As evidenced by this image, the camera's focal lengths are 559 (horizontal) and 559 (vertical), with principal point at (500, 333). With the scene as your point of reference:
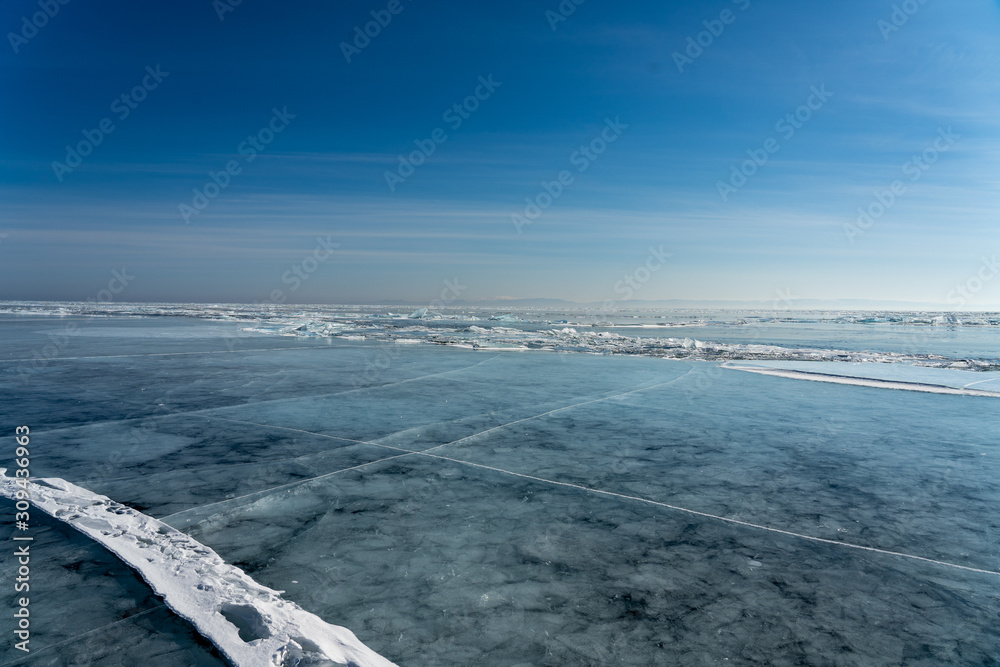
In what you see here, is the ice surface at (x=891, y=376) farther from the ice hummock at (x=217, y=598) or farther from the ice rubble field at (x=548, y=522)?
the ice hummock at (x=217, y=598)

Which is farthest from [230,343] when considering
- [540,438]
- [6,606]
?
[6,606]

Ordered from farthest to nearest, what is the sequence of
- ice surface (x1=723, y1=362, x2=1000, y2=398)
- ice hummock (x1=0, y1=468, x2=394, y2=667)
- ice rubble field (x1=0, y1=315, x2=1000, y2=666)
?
ice surface (x1=723, y1=362, x2=1000, y2=398), ice rubble field (x1=0, y1=315, x2=1000, y2=666), ice hummock (x1=0, y1=468, x2=394, y2=667)

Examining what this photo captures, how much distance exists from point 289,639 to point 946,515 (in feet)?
14.4

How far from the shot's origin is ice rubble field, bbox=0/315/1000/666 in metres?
2.49

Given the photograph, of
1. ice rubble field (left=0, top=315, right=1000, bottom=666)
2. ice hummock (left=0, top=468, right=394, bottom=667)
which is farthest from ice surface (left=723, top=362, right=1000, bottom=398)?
ice hummock (left=0, top=468, right=394, bottom=667)

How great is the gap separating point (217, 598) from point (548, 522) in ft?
6.64

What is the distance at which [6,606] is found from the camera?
8.55ft

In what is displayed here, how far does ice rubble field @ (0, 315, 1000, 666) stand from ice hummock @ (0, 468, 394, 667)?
0.29ft

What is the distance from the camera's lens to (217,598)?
105 inches

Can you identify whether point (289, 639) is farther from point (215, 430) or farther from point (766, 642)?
point (215, 430)

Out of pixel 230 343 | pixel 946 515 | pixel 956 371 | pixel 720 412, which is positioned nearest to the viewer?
pixel 946 515

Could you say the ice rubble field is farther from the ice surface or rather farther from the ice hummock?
the ice surface

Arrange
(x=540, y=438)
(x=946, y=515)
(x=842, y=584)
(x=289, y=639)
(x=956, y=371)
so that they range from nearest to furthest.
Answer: (x=289, y=639) < (x=842, y=584) < (x=946, y=515) < (x=540, y=438) < (x=956, y=371)

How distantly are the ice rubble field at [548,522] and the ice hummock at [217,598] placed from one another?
0.29 feet
